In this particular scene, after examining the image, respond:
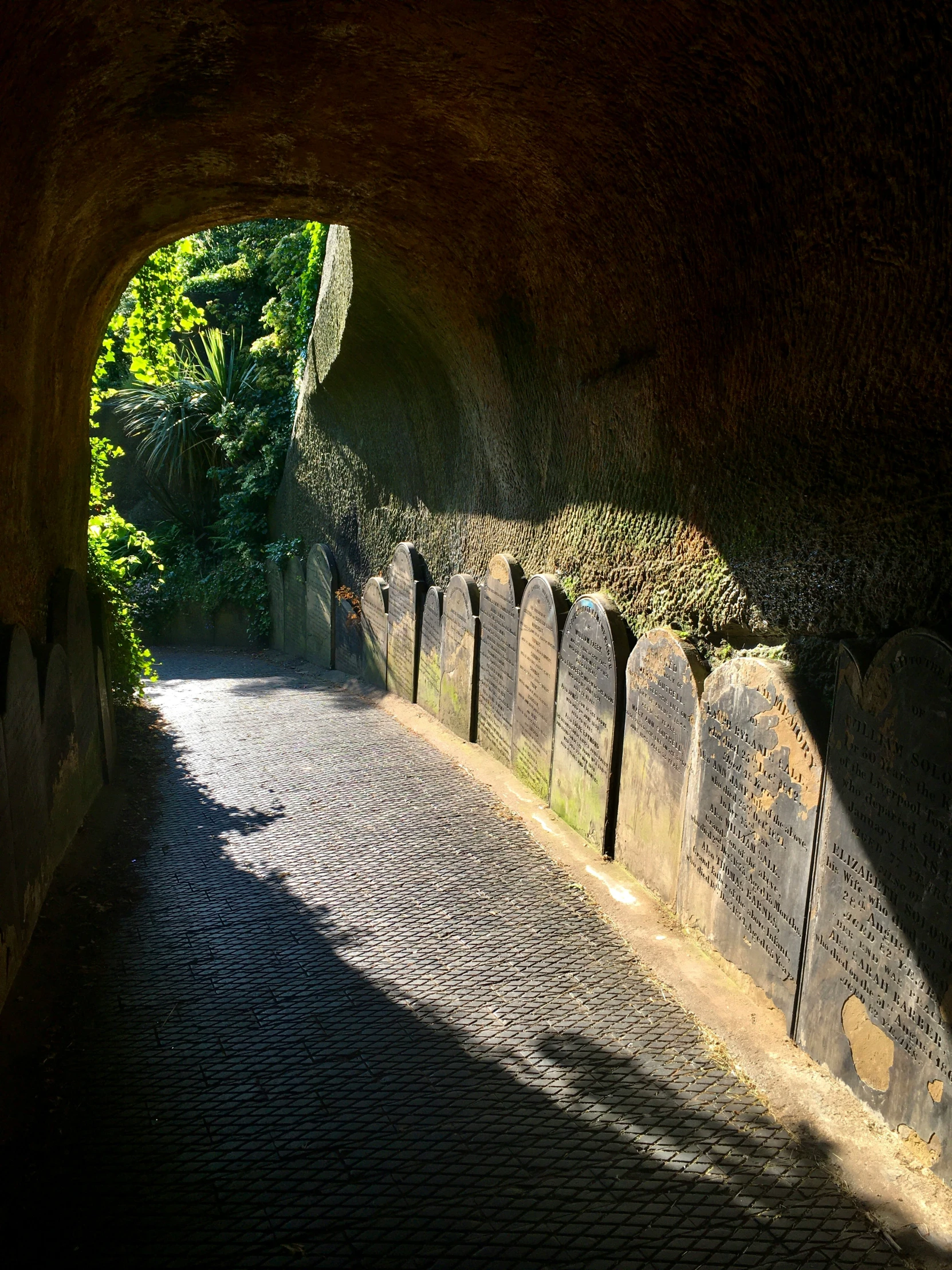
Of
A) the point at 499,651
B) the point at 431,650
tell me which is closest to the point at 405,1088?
the point at 499,651

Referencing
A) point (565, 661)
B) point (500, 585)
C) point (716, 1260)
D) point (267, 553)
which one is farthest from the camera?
point (267, 553)

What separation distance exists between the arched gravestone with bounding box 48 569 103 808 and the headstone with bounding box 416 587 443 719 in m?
2.74

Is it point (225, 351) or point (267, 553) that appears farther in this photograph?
point (225, 351)

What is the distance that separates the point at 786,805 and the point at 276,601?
35.0 feet

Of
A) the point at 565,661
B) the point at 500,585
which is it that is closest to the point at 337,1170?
the point at 565,661

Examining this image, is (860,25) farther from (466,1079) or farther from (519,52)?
(466,1079)

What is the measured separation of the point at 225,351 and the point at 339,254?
8.16 meters

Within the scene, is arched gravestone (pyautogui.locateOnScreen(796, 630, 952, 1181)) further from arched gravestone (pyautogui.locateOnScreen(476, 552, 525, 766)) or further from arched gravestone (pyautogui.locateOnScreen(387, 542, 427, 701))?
arched gravestone (pyautogui.locateOnScreen(387, 542, 427, 701))

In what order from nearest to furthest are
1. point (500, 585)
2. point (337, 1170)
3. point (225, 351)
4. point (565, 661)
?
point (337, 1170) → point (565, 661) → point (500, 585) → point (225, 351)

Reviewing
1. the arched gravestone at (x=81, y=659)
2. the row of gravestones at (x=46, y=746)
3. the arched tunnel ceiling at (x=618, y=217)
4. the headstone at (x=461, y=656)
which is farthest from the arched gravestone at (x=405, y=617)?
the arched gravestone at (x=81, y=659)

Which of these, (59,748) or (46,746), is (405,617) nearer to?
(59,748)

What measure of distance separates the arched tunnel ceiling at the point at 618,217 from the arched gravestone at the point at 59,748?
29 cm

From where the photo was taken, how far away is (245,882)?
445cm

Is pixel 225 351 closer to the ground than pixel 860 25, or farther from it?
farther from it
